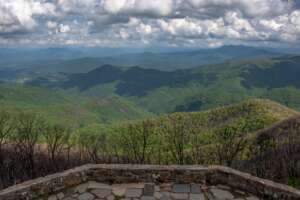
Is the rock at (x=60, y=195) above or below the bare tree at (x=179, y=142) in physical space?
above

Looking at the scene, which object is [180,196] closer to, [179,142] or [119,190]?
[119,190]

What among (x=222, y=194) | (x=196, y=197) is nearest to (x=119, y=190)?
(x=196, y=197)

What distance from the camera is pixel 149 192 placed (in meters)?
7.98

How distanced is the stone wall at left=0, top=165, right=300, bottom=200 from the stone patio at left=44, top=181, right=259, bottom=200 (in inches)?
7.8

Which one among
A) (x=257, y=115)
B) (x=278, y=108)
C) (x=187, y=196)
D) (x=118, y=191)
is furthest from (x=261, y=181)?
(x=278, y=108)

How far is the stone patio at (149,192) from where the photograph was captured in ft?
25.2

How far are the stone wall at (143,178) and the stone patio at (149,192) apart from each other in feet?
0.65

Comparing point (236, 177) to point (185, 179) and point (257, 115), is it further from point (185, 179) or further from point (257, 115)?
point (257, 115)

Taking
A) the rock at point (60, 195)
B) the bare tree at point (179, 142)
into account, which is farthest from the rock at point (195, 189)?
the bare tree at point (179, 142)

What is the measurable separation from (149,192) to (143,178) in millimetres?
749

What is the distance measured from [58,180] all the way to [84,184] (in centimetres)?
80

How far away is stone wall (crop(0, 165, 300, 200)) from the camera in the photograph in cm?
777

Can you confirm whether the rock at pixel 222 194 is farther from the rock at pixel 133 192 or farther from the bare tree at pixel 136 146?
the bare tree at pixel 136 146

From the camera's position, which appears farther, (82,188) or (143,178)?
(143,178)
